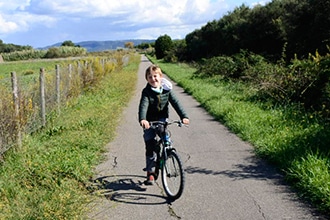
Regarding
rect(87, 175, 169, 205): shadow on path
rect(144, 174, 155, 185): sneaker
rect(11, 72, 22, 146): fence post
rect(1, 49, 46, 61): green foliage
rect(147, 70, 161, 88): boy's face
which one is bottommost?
rect(1, 49, 46, 61): green foliage

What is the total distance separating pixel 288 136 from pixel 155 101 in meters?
3.28

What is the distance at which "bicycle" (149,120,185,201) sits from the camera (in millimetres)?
4980

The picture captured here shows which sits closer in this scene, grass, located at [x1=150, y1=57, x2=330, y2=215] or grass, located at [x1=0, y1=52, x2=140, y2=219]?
grass, located at [x1=0, y1=52, x2=140, y2=219]

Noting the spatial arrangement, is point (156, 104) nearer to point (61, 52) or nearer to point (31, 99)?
point (31, 99)

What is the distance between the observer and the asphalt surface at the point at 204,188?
14.9 ft

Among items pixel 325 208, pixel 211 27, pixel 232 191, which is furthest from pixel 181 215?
pixel 211 27

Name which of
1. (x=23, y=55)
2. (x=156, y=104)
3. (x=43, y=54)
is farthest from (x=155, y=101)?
(x=43, y=54)

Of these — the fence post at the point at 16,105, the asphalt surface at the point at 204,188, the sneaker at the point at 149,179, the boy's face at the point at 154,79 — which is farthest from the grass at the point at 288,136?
the fence post at the point at 16,105

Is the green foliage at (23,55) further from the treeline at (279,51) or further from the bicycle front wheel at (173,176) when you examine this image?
the bicycle front wheel at (173,176)

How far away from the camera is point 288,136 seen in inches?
289

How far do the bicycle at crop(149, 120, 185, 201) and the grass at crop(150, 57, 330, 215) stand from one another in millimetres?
1564

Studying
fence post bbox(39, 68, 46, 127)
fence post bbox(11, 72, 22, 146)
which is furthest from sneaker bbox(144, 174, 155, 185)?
fence post bbox(39, 68, 46, 127)

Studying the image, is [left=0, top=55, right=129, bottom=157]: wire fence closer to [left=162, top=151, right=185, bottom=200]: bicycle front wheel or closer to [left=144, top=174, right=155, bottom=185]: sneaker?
[left=144, top=174, right=155, bottom=185]: sneaker

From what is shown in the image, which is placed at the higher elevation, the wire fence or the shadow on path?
the wire fence
